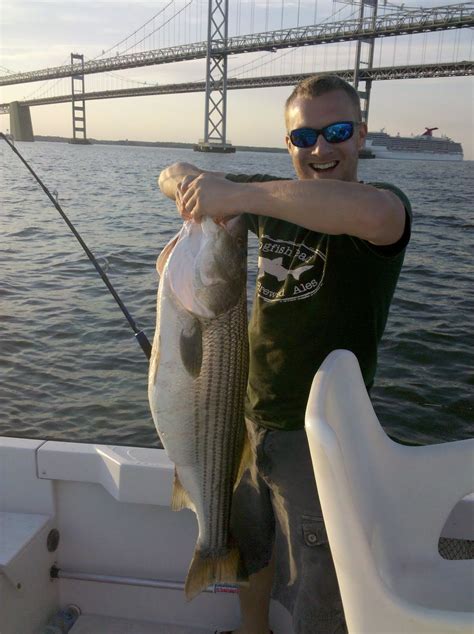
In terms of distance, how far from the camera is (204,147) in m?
57.4

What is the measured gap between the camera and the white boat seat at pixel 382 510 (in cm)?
120

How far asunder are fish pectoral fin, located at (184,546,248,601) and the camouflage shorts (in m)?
0.16

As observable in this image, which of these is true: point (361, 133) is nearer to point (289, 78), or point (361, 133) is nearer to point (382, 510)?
point (382, 510)

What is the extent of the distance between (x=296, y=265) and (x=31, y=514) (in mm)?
1646

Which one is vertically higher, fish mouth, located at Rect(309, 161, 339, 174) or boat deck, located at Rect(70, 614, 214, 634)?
fish mouth, located at Rect(309, 161, 339, 174)

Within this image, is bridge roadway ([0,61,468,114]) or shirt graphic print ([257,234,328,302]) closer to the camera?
shirt graphic print ([257,234,328,302])

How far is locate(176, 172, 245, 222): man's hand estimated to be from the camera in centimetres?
184

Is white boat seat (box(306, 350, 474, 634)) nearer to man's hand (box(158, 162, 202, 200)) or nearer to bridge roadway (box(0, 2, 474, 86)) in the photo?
man's hand (box(158, 162, 202, 200))

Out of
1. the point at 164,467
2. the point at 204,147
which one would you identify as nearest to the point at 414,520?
the point at 164,467

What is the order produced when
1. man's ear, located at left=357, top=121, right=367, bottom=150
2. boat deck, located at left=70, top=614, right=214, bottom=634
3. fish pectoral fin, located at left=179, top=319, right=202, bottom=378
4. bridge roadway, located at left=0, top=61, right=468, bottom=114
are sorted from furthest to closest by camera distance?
bridge roadway, located at left=0, top=61, right=468, bottom=114, boat deck, located at left=70, top=614, right=214, bottom=634, man's ear, located at left=357, top=121, right=367, bottom=150, fish pectoral fin, located at left=179, top=319, right=202, bottom=378

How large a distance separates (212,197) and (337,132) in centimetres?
56

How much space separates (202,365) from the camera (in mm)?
2021

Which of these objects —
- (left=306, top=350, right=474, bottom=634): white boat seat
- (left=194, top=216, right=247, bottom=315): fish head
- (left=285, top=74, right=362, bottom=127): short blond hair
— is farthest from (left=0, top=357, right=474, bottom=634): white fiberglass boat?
(left=285, top=74, right=362, bottom=127): short blond hair

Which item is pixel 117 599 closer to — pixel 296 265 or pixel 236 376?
pixel 236 376
